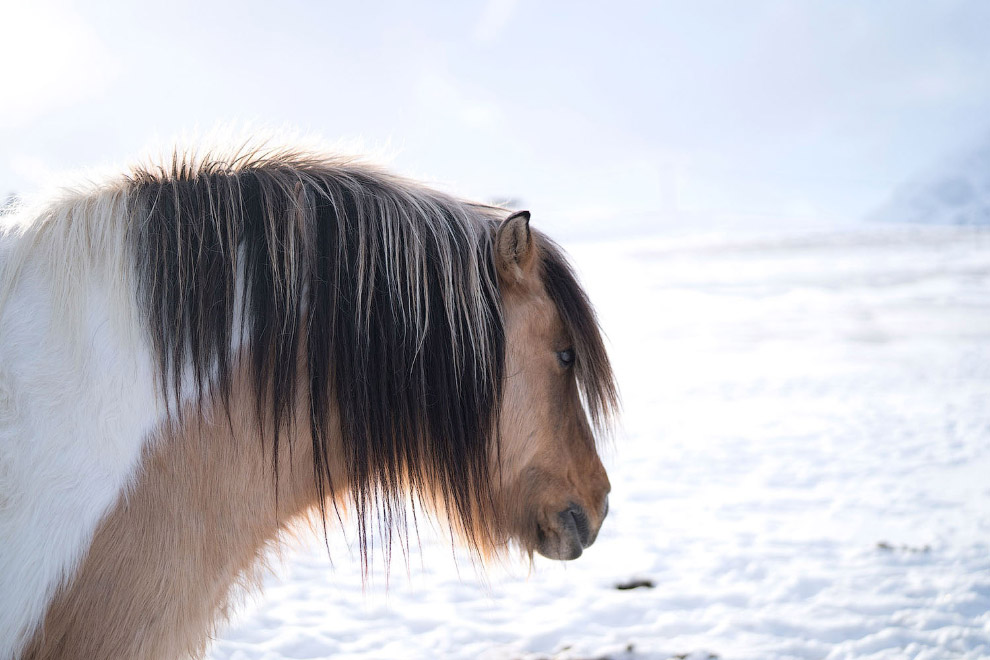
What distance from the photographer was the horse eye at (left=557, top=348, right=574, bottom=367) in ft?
5.30

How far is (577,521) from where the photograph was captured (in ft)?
5.72

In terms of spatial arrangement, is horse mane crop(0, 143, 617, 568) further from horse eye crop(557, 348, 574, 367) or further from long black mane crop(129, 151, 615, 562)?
horse eye crop(557, 348, 574, 367)

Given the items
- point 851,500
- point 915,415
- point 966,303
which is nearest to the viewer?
point 851,500

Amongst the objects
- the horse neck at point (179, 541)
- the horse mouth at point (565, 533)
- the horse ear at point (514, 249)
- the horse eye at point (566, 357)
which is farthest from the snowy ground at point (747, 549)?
the horse ear at point (514, 249)

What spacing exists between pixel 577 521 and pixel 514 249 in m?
0.77

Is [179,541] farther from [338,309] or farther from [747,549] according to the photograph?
[747,549]

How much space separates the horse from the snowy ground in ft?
1.39

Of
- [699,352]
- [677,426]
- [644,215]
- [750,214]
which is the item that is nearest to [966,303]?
[699,352]

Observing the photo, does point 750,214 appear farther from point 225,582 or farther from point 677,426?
point 225,582

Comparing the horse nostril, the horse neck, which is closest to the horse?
the horse neck

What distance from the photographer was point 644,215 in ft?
161

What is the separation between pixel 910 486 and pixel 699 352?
557cm

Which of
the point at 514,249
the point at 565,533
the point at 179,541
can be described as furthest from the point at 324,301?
the point at 565,533

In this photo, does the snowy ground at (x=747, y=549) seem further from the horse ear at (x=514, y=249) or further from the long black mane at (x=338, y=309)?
the horse ear at (x=514, y=249)
